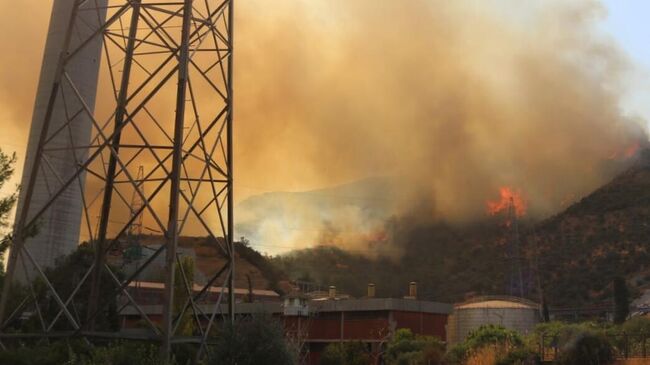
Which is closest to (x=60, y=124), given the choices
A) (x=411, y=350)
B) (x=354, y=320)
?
(x=354, y=320)

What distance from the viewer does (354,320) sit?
44750mm

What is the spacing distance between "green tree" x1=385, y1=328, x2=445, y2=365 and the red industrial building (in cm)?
188

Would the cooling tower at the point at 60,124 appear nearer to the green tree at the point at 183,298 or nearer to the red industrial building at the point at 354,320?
the green tree at the point at 183,298

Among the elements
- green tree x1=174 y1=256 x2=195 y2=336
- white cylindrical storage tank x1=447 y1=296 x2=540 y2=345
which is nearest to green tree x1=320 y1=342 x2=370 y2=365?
green tree x1=174 y1=256 x2=195 y2=336

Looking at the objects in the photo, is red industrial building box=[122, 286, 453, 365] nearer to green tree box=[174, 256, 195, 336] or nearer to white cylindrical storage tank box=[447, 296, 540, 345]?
white cylindrical storage tank box=[447, 296, 540, 345]

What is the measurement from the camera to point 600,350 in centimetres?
2497

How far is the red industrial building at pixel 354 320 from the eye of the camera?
43344mm

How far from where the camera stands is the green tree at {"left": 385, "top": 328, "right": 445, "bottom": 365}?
32094mm

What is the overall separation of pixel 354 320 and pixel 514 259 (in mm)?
62176

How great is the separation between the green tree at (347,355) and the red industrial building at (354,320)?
253cm

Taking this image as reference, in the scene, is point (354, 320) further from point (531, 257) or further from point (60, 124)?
point (531, 257)

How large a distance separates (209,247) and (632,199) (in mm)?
70158

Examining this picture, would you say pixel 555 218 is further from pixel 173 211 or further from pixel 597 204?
pixel 173 211

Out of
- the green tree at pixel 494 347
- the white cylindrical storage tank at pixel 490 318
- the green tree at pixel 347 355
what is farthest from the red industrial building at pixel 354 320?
the green tree at pixel 494 347
